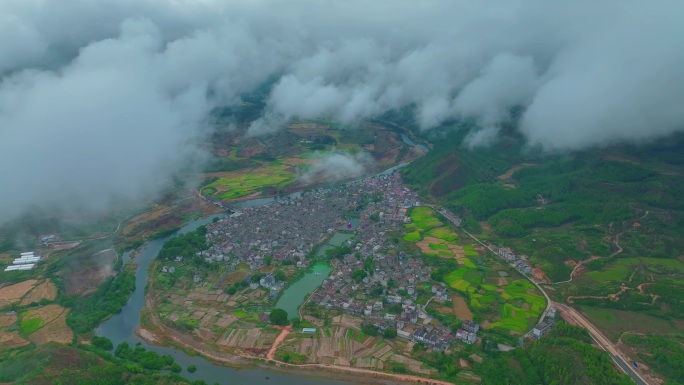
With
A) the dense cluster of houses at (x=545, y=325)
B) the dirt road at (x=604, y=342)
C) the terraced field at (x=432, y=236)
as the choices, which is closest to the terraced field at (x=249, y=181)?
the terraced field at (x=432, y=236)

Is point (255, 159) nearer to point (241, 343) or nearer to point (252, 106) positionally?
point (252, 106)

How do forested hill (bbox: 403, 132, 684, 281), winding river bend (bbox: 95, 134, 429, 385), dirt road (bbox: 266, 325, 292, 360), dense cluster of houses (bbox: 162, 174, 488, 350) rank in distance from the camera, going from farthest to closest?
forested hill (bbox: 403, 132, 684, 281), dense cluster of houses (bbox: 162, 174, 488, 350), dirt road (bbox: 266, 325, 292, 360), winding river bend (bbox: 95, 134, 429, 385)

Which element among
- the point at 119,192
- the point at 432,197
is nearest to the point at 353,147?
the point at 432,197

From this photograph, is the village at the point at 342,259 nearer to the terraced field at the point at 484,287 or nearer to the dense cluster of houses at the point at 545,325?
the terraced field at the point at 484,287

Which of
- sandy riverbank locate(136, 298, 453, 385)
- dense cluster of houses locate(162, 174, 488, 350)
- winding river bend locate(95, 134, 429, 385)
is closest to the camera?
sandy riverbank locate(136, 298, 453, 385)

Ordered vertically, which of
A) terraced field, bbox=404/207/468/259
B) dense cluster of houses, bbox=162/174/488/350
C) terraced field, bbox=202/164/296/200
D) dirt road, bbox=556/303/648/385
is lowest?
dirt road, bbox=556/303/648/385

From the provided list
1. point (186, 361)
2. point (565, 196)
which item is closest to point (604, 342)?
point (565, 196)

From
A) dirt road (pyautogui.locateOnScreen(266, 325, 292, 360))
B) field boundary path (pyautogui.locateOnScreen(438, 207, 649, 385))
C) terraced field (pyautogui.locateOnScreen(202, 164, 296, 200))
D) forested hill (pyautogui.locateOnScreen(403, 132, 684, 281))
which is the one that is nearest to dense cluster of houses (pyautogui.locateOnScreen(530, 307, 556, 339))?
field boundary path (pyautogui.locateOnScreen(438, 207, 649, 385))

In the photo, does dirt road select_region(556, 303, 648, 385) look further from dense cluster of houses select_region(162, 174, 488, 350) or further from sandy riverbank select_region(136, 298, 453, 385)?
sandy riverbank select_region(136, 298, 453, 385)

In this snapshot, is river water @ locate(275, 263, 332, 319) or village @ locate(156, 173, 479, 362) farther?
river water @ locate(275, 263, 332, 319)

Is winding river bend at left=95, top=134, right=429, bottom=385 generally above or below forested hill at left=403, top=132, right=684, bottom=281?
above
